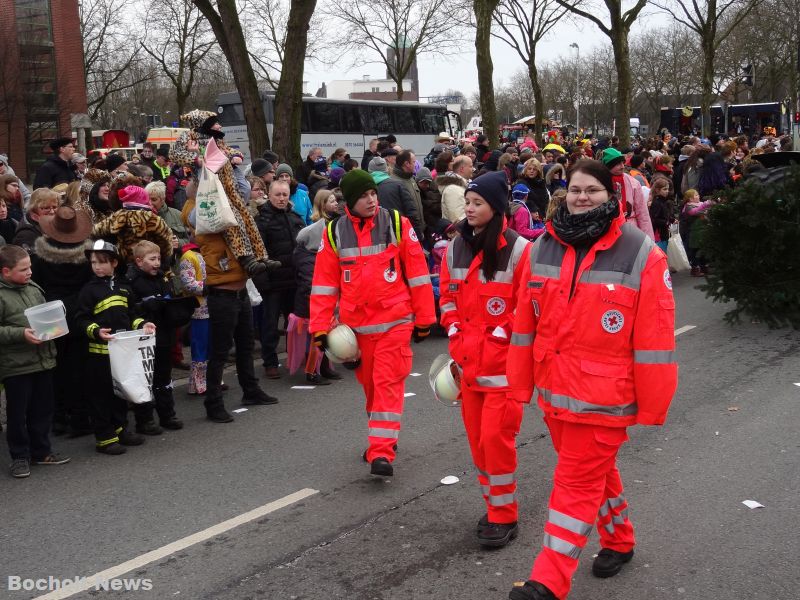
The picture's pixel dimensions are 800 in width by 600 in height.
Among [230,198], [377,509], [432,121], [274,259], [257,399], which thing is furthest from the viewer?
[432,121]

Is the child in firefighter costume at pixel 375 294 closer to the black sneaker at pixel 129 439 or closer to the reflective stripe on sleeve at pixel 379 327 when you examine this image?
the reflective stripe on sleeve at pixel 379 327

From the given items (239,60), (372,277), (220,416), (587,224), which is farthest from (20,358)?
(239,60)

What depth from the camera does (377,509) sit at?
201 inches

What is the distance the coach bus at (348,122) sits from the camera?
101 ft

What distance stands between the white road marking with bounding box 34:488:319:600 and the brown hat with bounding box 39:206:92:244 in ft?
8.96

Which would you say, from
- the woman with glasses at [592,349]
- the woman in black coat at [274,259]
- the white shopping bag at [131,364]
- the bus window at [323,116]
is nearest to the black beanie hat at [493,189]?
the woman with glasses at [592,349]

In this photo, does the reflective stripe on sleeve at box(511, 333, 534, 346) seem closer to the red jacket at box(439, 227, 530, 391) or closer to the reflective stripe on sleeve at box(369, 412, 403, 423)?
the red jacket at box(439, 227, 530, 391)

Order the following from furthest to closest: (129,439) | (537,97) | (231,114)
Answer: (537,97)
(231,114)
(129,439)

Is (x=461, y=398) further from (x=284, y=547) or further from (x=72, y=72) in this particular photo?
(x=72, y=72)

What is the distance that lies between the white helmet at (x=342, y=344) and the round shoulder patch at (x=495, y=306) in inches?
48.0

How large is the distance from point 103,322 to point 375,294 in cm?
206

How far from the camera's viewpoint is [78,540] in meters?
4.80

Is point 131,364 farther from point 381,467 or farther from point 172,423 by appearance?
point 381,467

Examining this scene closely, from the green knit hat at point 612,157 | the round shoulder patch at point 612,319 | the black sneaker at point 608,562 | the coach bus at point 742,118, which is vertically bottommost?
the black sneaker at point 608,562
